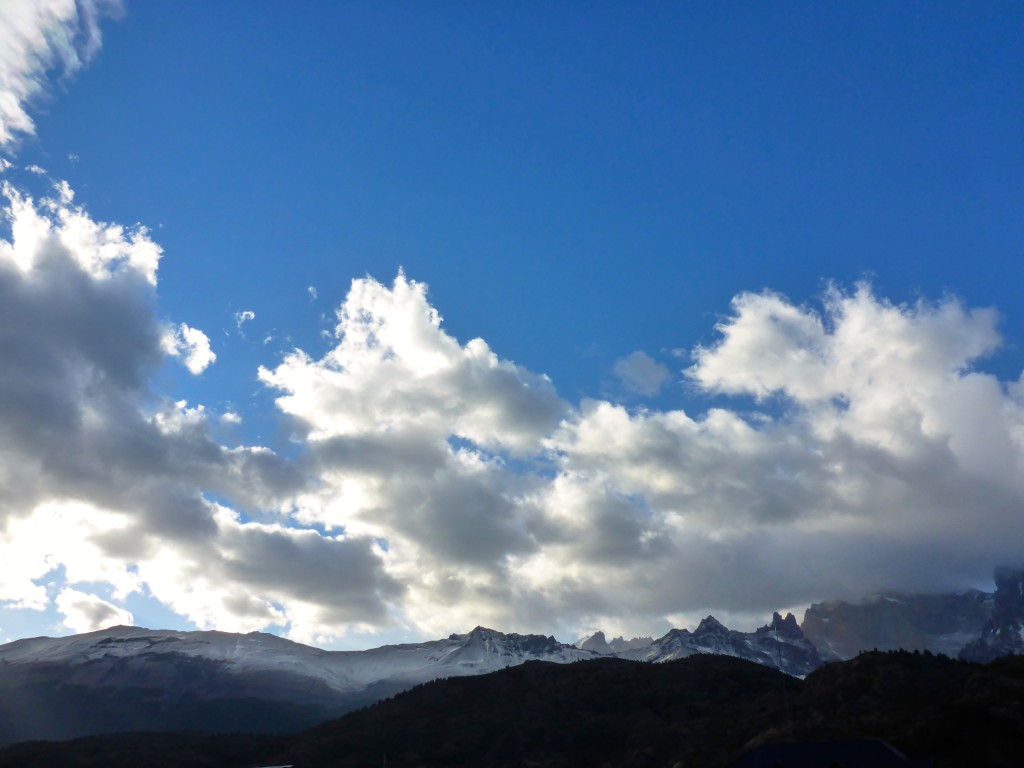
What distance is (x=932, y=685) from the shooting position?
13875cm

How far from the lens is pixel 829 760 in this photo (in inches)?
3403

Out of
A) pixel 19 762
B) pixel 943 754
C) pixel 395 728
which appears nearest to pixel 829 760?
pixel 943 754

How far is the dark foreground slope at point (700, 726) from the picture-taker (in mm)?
108375

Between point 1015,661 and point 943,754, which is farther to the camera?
point 1015,661

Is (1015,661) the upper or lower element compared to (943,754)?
upper

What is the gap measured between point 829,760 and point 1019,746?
1176 inches

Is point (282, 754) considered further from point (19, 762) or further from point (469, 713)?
point (19, 762)

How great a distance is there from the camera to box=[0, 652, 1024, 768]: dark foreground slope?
108375 millimetres

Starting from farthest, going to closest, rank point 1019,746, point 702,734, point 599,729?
point 599,729
point 702,734
point 1019,746

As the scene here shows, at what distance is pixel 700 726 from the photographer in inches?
6235

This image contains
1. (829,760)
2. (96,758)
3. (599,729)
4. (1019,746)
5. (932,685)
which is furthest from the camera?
(96,758)

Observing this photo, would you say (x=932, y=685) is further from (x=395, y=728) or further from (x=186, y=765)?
(x=186, y=765)

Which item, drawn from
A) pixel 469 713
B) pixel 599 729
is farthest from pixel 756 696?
pixel 469 713

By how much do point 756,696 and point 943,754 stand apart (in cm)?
8290
